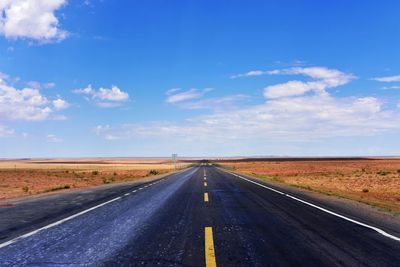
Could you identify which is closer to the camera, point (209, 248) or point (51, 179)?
point (209, 248)

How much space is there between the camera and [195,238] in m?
7.86

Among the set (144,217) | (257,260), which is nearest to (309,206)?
(144,217)

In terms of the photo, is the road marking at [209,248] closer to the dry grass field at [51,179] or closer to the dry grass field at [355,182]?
the dry grass field at [355,182]

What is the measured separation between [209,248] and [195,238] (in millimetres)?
977

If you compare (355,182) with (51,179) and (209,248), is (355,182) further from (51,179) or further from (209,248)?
(51,179)

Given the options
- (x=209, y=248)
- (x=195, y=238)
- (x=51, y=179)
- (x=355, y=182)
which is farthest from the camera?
(x=51, y=179)

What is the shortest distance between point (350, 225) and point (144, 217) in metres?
5.85

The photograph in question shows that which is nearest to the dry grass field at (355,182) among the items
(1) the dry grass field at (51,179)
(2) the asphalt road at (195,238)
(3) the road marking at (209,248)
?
(2) the asphalt road at (195,238)

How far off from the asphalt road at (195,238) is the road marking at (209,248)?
2cm

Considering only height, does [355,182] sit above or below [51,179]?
below

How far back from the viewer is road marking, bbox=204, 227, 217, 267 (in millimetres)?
5957

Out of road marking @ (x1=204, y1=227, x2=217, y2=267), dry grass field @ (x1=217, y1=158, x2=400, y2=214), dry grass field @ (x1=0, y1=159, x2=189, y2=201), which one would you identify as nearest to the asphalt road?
road marking @ (x1=204, y1=227, x2=217, y2=267)

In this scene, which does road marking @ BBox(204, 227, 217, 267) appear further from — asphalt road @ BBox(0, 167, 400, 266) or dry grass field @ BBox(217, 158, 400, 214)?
dry grass field @ BBox(217, 158, 400, 214)

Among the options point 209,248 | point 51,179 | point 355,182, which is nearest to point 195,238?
point 209,248
